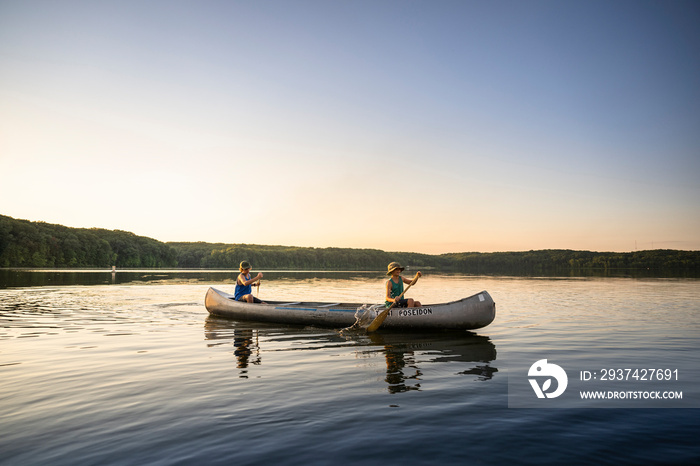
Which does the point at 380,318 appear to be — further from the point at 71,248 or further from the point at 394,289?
the point at 71,248

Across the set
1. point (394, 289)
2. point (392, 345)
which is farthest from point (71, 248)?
point (392, 345)

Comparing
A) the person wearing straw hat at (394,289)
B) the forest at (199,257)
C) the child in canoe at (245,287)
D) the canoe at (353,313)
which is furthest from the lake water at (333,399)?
the forest at (199,257)

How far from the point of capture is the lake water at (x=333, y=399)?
4.75 meters

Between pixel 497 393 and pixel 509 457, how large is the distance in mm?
2460

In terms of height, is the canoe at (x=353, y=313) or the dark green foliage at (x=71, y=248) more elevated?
the dark green foliage at (x=71, y=248)

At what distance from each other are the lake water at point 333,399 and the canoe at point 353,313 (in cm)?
45

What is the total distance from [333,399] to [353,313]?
7517 millimetres

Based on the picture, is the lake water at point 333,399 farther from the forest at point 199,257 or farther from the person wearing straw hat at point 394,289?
the forest at point 199,257

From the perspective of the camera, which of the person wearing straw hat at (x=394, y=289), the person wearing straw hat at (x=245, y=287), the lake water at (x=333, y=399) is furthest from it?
the person wearing straw hat at (x=245, y=287)

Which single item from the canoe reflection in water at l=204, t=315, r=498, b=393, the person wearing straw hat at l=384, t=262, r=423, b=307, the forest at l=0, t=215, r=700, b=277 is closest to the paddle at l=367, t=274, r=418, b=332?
the person wearing straw hat at l=384, t=262, r=423, b=307

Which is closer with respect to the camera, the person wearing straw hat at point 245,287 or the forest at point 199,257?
the person wearing straw hat at point 245,287

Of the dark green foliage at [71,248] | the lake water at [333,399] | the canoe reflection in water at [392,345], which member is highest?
the dark green foliage at [71,248]

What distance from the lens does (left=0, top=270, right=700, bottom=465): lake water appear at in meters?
4.75

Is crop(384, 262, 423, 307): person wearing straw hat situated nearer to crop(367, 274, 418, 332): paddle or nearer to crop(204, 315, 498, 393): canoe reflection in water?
crop(367, 274, 418, 332): paddle
